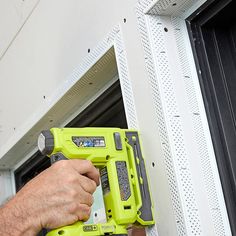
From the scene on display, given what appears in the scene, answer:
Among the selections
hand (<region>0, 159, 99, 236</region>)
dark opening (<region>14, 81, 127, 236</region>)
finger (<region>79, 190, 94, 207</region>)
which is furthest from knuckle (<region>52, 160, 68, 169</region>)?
dark opening (<region>14, 81, 127, 236</region>)

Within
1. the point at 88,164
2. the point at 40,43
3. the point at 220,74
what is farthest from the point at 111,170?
the point at 40,43

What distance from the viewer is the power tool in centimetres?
143

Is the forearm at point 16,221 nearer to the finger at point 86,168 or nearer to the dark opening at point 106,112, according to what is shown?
the finger at point 86,168

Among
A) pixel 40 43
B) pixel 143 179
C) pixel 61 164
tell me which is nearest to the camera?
pixel 61 164

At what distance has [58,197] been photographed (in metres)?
1.45

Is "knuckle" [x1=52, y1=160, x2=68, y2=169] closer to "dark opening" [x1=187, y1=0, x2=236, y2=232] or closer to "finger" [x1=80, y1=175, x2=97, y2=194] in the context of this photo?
"finger" [x1=80, y1=175, x2=97, y2=194]

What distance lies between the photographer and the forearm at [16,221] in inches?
59.3

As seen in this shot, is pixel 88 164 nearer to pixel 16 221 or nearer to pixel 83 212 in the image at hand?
pixel 83 212

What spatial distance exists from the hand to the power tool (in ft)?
0.10

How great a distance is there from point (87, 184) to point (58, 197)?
0.10 meters

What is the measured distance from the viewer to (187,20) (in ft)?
5.49

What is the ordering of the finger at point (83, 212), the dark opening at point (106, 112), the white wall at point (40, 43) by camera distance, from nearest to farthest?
1. the finger at point (83, 212)
2. the white wall at point (40, 43)
3. the dark opening at point (106, 112)

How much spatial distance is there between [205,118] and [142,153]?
0.24 metres

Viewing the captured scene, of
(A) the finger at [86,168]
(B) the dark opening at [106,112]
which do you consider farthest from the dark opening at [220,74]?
(B) the dark opening at [106,112]
